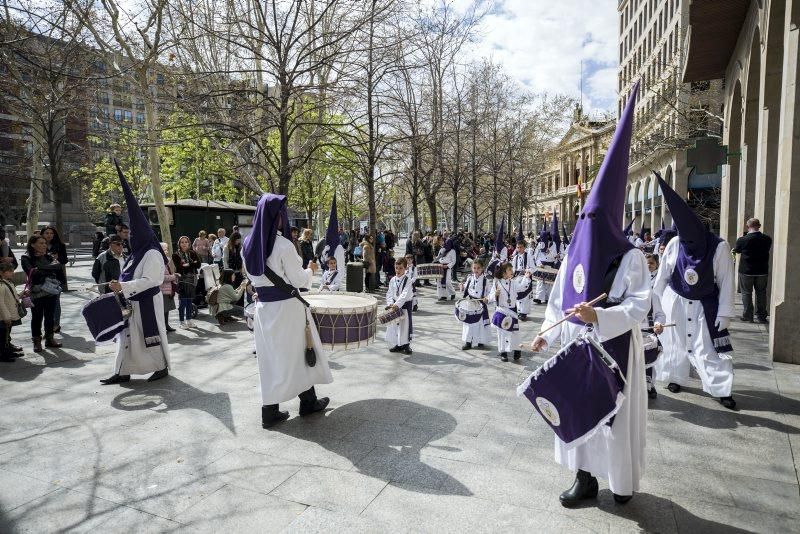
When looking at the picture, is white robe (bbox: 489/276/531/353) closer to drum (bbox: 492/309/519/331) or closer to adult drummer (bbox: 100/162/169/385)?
drum (bbox: 492/309/519/331)

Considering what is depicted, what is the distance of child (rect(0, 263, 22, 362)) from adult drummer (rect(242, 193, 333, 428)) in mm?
4833

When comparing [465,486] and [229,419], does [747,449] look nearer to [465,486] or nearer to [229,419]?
[465,486]

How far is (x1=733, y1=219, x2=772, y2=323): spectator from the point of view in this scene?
1028 centimetres

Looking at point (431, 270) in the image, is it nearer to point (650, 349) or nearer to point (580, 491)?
point (650, 349)

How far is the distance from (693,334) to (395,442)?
3.88 metres

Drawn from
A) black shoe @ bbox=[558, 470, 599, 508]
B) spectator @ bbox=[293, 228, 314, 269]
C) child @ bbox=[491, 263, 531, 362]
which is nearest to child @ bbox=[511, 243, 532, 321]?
child @ bbox=[491, 263, 531, 362]

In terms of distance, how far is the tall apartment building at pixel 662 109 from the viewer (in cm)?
1845

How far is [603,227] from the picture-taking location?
3746mm

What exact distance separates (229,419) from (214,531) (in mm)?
2180

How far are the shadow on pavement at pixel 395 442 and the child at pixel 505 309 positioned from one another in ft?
9.01

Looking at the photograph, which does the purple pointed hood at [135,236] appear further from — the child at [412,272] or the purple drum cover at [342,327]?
the child at [412,272]

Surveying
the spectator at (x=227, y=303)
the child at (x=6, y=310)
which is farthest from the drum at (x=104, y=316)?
the spectator at (x=227, y=303)

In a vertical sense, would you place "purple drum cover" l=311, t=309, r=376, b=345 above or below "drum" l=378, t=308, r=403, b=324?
above

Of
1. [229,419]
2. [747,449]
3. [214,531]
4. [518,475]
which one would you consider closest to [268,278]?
[229,419]
